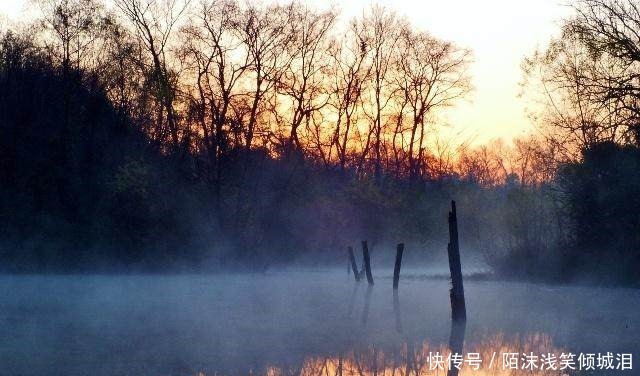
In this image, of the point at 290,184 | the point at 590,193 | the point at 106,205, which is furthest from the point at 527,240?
the point at 106,205

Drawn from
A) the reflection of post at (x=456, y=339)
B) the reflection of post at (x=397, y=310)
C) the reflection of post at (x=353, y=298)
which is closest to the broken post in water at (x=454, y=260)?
the reflection of post at (x=456, y=339)

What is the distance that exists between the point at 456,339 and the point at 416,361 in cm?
299

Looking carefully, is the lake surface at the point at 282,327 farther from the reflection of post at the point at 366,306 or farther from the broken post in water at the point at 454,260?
the broken post in water at the point at 454,260

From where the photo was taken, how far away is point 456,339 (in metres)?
17.6

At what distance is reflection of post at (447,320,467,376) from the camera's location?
1378 centimetres

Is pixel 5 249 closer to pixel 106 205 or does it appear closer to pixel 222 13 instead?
pixel 106 205

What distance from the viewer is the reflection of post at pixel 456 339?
13.8m

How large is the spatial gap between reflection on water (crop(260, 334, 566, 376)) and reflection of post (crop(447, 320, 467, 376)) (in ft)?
0.33

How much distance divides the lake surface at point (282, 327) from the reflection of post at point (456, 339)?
0.16 m

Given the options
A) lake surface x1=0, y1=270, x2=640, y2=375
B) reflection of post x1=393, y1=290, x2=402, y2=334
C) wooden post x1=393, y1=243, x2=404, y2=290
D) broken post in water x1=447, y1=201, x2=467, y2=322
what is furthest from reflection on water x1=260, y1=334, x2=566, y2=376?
wooden post x1=393, y1=243, x2=404, y2=290

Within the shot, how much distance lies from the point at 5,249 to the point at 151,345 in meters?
25.3

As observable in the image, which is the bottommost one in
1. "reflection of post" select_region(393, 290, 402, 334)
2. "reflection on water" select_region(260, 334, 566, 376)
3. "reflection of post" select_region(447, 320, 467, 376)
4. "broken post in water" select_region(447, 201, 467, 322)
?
"reflection on water" select_region(260, 334, 566, 376)

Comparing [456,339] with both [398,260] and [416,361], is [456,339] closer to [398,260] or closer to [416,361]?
[416,361]

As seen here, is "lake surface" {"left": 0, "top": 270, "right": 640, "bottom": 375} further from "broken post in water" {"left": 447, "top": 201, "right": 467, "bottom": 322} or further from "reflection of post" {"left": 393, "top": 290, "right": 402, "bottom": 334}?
"broken post in water" {"left": 447, "top": 201, "right": 467, "bottom": 322}
